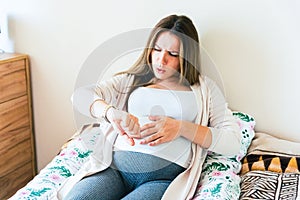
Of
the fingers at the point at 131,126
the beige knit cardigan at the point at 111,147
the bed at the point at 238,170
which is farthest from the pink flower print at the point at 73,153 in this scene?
the fingers at the point at 131,126

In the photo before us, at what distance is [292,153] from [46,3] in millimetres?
1298

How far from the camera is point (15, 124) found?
6.81 ft

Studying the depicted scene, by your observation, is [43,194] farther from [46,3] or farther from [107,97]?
[46,3]

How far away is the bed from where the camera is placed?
4.48ft

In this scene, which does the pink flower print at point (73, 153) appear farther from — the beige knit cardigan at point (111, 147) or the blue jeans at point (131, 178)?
the blue jeans at point (131, 178)

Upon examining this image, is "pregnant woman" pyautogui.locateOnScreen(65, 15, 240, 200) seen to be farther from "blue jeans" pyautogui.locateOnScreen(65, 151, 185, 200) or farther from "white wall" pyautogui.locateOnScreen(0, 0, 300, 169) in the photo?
"white wall" pyautogui.locateOnScreen(0, 0, 300, 169)

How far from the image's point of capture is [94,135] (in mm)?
1700

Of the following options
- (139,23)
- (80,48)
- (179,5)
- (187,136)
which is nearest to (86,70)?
(80,48)

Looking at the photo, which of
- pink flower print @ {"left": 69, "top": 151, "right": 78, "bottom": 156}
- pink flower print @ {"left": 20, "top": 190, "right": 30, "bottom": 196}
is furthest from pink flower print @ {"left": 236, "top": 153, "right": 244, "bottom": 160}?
pink flower print @ {"left": 20, "top": 190, "right": 30, "bottom": 196}

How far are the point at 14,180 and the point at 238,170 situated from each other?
119 cm

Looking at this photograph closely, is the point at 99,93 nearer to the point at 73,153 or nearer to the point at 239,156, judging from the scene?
the point at 73,153

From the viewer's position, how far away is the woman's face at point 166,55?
4.91ft

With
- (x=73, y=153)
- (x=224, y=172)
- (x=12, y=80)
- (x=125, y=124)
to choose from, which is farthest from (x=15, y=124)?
(x=224, y=172)

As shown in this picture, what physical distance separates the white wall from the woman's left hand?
420mm
